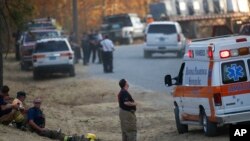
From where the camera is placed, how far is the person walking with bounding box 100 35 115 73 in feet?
128

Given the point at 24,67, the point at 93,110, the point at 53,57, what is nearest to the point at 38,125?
the point at 93,110

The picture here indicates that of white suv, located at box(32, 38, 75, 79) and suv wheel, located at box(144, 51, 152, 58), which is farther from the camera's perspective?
suv wheel, located at box(144, 51, 152, 58)

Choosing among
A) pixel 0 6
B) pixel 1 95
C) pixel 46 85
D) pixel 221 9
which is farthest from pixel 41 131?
pixel 221 9

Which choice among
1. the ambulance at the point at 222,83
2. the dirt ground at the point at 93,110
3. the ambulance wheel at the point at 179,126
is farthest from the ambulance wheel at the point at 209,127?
the ambulance wheel at the point at 179,126

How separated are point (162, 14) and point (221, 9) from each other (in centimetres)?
543

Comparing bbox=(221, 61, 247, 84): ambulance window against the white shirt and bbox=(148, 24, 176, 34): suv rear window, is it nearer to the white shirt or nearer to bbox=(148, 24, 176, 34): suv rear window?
the white shirt

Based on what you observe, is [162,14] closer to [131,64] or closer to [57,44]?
[131,64]

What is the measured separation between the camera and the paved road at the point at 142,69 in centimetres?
3481

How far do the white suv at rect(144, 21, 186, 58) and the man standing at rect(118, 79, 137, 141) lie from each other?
29876mm

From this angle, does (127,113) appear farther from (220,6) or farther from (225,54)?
(220,6)

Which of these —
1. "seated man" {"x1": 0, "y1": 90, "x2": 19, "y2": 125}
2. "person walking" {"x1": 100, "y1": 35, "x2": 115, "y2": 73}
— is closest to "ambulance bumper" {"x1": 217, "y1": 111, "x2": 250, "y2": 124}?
"seated man" {"x1": 0, "y1": 90, "x2": 19, "y2": 125}

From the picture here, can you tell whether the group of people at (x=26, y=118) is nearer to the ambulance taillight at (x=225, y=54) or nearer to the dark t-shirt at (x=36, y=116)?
the dark t-shirt at (x=36, y=116)

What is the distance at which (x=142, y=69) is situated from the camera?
4097cm

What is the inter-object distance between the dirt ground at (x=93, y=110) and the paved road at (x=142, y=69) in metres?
0.91
